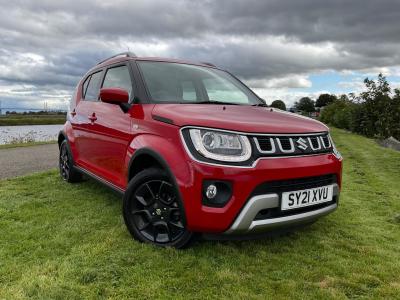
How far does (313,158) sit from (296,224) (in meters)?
0.57

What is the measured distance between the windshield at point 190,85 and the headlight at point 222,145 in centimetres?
92

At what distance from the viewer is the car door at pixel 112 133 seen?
3980 millimetres

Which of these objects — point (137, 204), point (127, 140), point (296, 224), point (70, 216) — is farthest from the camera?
point (70, 216)

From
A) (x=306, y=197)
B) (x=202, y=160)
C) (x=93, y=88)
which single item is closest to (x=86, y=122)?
(x=93, y=88)

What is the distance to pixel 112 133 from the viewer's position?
419 centimetres

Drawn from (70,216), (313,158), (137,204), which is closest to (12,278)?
(137,204)

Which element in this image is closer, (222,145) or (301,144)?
(222,145)

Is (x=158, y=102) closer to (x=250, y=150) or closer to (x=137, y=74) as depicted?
(x=137, y=74)

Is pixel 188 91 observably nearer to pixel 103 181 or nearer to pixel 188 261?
pixel 103 181

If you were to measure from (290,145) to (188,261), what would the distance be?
1.24 meters

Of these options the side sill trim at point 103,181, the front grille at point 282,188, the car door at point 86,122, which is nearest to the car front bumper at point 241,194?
the front grille at point 282,188

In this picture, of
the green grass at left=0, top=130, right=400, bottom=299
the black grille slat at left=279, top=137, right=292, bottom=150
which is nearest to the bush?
the green grass at left=0, top=130, right=400, bottom=299

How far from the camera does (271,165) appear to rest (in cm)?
301

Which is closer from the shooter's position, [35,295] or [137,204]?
[35,295]
